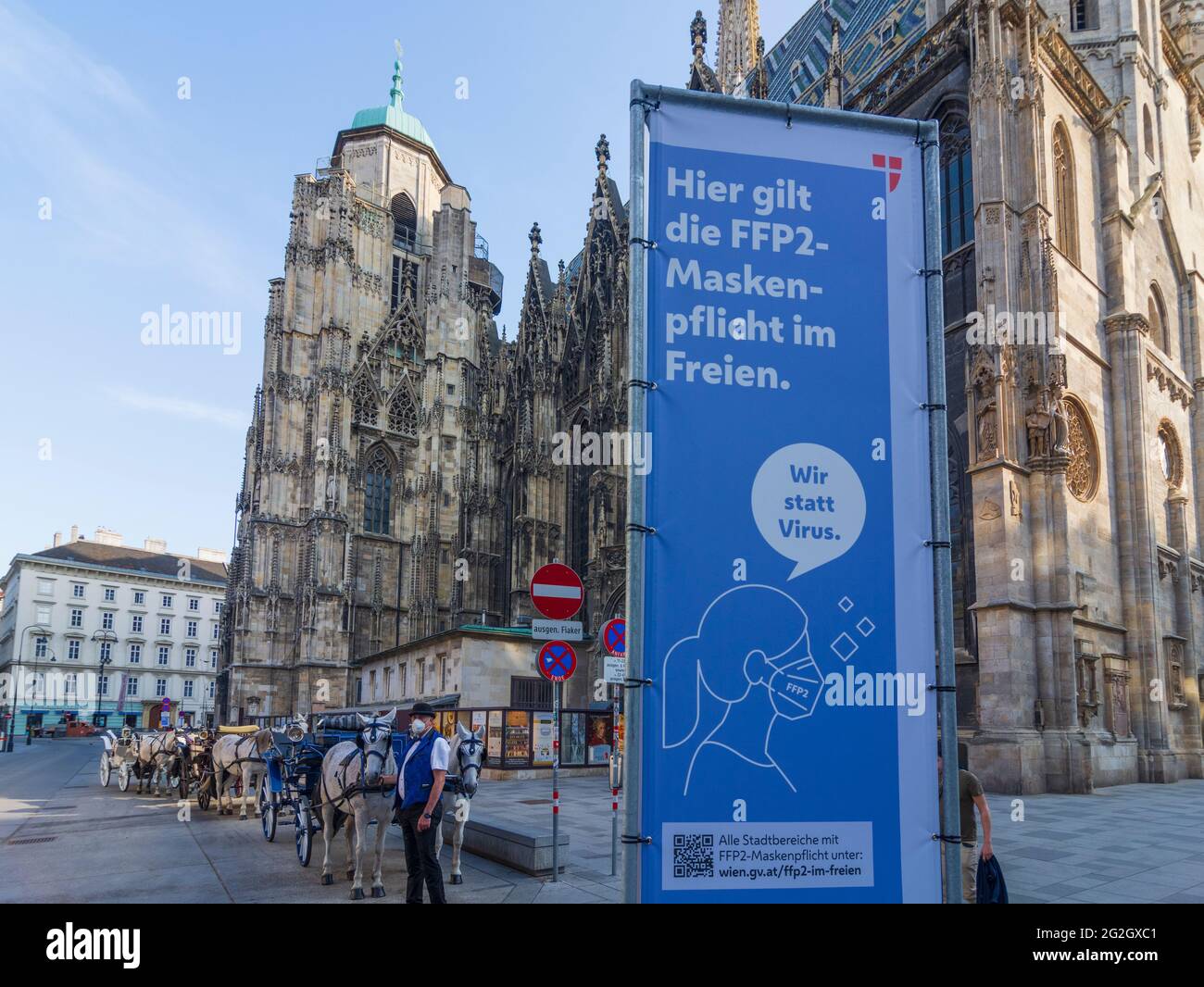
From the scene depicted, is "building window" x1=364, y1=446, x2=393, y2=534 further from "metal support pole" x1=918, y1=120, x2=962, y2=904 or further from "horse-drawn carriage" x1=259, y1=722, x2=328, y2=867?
"metal support pole" x1=918, y1=120, x2=962, y2=904

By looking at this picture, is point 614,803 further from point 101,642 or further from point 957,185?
point 101,642

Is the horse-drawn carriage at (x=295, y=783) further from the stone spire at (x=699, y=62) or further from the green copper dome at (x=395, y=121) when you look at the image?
the green copper dome at (x=395, y=121)

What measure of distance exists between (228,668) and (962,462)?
38.2 m

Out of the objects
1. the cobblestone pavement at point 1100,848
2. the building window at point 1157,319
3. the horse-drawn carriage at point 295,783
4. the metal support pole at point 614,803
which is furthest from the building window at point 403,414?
the cobblestone pavement at point 1100,848

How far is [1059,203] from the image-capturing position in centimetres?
2320

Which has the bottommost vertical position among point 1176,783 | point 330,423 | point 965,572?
point 1176,783

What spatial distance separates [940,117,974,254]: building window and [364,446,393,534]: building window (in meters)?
34.0

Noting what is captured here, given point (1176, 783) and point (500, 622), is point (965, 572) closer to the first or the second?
point (1176, 783)

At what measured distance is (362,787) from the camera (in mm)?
8430

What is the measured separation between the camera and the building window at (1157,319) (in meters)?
26.6

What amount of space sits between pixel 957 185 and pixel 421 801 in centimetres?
2171

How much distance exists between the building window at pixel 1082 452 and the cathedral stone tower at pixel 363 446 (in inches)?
1164

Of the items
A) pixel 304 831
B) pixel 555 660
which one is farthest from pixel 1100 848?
pixel 304 831
